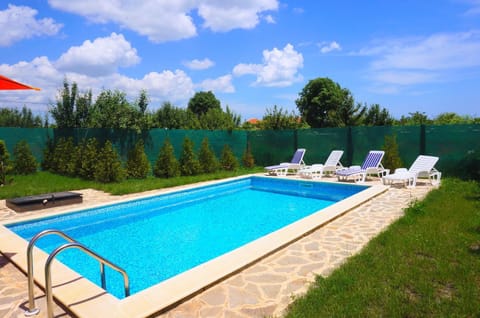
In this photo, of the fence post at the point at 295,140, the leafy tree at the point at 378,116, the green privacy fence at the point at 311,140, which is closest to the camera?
the green privacy fence at the point at 311,140

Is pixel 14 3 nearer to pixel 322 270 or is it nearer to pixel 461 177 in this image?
pixel 322 270

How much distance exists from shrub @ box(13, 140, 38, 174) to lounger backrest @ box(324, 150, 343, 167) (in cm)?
1197

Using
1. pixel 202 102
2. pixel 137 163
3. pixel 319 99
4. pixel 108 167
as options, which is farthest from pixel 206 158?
pixel 202 102

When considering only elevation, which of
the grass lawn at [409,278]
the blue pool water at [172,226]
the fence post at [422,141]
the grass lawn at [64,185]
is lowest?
the blue pool water at [172,226]

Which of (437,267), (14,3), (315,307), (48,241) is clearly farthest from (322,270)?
(14,3)

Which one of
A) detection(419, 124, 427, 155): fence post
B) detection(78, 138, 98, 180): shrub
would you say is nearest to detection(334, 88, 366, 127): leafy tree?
detection(419, 124, 427, 155): fence post

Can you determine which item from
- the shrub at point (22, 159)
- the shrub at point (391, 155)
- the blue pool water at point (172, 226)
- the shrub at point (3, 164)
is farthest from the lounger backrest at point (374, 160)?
the shrub at point (22, 159)

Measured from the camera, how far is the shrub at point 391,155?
38.7 feet

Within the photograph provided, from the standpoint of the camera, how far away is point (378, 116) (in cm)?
2573

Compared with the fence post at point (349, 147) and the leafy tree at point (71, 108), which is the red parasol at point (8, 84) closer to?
the leafy tree at point (71, 108)

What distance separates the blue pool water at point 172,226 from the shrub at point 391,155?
8.94 feet

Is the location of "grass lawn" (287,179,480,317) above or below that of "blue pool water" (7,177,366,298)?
above

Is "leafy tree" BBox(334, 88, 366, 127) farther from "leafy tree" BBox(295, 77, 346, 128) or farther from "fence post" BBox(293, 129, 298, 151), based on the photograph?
"fence post" BBox(293, 129, 298, 151)

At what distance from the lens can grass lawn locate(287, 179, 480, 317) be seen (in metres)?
2.82
